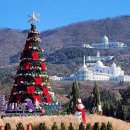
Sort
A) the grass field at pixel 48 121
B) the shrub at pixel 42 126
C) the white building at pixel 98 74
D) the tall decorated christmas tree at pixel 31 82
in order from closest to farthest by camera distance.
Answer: the shrub at pixel 42 126 → the grass field at pixel 48 121 → the tall decorated christmas tree at pixel 31 82 → the white building at pixel 98 74

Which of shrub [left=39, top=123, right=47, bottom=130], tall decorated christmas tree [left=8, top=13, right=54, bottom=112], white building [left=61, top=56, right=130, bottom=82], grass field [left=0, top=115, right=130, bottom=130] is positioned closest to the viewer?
shrub [left=39, top=123, right=47, bottom=130]

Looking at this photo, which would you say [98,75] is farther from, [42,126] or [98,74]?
[42,126]

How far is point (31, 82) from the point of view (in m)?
44.1

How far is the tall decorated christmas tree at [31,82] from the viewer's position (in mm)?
43719

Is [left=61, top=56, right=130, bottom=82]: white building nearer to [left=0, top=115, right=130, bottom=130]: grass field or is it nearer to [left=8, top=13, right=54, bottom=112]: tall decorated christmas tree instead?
[left=8, top=13, right=54, bottom=112]: tall decorated christmas tree

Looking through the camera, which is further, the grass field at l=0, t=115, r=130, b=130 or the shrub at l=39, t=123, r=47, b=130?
the grass field at l=0, t=115, r=130, b=130

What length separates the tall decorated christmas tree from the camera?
43.7m

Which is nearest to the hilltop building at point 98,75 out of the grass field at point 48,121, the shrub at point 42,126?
the grass field at point 48,121

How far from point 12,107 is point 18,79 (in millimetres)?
2593

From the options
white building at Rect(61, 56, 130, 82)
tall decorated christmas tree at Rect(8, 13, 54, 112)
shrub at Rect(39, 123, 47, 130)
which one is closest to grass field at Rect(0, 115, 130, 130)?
Answer: shrub at Rect(39, 123, 47, 130)

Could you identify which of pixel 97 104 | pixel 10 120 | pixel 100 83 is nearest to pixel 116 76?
pixel 100 83

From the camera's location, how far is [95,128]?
32406 millimetres

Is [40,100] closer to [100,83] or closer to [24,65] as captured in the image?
[24,65]

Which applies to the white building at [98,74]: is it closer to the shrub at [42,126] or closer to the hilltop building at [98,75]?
the hilltop building at [98,75]
